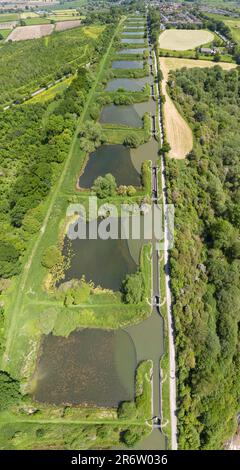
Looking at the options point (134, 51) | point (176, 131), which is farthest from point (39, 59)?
point (176, 131)

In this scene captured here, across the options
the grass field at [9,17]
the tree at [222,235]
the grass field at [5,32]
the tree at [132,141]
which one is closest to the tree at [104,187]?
the tree at [132,141]

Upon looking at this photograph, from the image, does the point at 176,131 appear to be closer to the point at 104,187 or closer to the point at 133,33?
the point at 104,187

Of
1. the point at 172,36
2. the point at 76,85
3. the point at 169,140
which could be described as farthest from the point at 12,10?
the point at 169,140

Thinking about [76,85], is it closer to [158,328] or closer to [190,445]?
[158,328]

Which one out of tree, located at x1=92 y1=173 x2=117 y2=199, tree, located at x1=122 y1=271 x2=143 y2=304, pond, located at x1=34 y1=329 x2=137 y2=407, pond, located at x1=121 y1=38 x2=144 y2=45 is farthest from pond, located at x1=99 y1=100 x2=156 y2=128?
pond, located at x1=121 y1=38 x2=144 y2=45

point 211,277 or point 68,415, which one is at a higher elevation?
point 211,277
